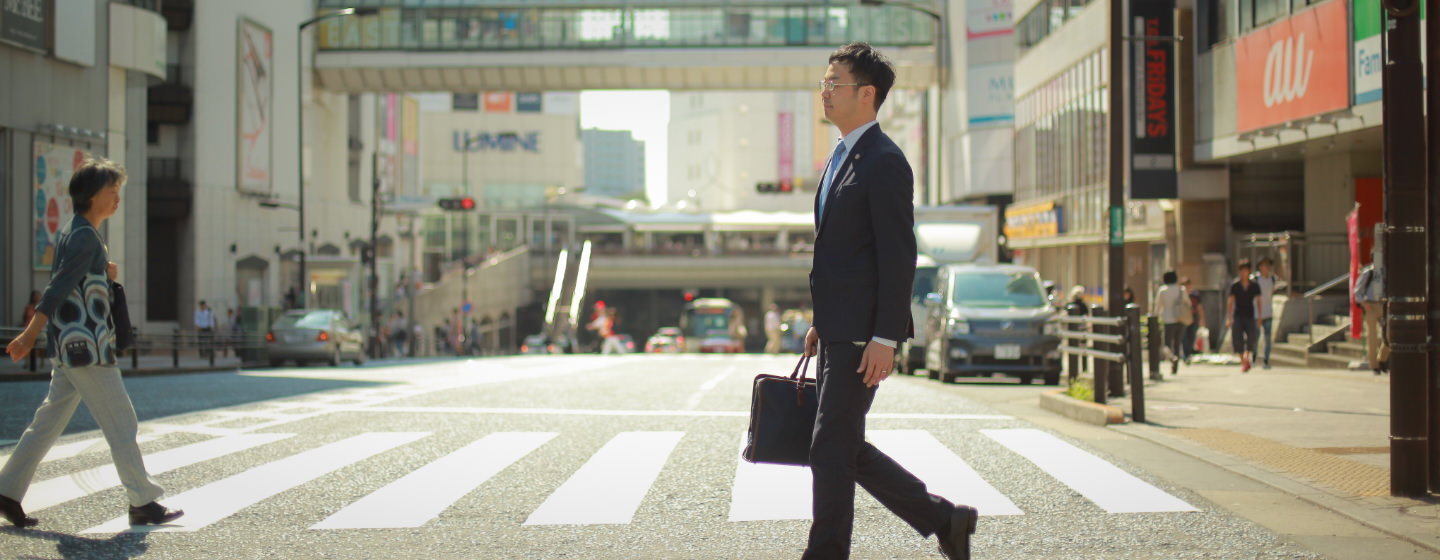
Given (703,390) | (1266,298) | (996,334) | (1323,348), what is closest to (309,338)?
(703,390)

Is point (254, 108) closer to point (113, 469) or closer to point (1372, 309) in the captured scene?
point (1372, 309)

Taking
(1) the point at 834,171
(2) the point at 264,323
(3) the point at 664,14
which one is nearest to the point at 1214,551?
(1) the point at 834,171

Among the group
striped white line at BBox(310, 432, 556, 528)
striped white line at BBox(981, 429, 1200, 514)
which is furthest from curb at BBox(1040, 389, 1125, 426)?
striped white line at BBox(310, 432, 556, 528)

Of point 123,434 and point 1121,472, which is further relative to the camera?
point 1121,472

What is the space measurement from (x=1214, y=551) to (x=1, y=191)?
82.9 ft

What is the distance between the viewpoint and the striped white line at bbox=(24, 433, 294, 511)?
6.41m

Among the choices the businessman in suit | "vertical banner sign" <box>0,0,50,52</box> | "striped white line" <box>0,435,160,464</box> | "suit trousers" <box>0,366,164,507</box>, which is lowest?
"striped white line" <box>0,435,160,464</box>

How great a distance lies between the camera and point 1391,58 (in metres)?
6.38

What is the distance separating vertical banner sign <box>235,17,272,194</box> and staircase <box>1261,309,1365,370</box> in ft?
105

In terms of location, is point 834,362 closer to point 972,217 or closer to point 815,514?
point 815,514

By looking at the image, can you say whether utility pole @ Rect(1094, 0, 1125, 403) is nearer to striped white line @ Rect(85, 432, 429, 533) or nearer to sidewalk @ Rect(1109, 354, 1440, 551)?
sidewalk @ Rect(1109, 354, 1440, 551)

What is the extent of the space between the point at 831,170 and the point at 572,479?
340 centimetres

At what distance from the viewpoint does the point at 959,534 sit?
448cm

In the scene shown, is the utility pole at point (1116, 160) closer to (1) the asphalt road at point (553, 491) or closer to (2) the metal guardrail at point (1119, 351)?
(2) the metal guardrail at point (1119, 351)
